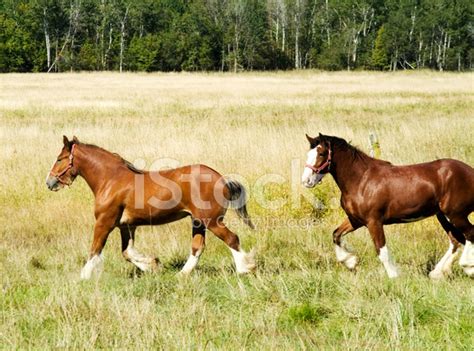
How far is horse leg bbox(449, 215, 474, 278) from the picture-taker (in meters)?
6.49

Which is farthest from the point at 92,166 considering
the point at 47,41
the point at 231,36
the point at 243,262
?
the point at 231,36

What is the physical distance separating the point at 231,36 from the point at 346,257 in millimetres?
77887

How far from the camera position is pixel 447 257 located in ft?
22.4

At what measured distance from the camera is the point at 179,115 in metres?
24.0

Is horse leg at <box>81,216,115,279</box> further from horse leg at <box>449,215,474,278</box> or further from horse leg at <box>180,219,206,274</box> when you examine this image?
horse leg at <box>449,215,474,278</box>

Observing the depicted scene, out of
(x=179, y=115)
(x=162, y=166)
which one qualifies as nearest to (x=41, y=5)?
(x=179, y=115)

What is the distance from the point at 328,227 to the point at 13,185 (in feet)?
20.4

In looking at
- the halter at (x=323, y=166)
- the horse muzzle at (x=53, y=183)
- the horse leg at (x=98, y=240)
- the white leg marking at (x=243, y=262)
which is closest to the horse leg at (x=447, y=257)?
the halter at (x=323, y=166)

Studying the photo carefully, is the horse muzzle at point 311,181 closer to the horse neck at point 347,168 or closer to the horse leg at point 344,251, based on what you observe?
the horse neck at point 347,168

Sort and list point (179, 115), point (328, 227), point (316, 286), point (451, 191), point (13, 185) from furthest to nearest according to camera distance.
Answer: point (179, 115)
point (13, 185)
point (328, 227)
point (451, 191)
point (316, 286)

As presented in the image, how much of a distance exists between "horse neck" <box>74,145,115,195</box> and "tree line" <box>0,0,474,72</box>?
236 ft

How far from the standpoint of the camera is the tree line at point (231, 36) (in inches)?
3093

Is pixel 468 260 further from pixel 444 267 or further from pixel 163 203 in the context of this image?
pixel 163 203

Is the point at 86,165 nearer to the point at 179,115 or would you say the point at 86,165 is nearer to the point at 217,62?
the point at 179,115
